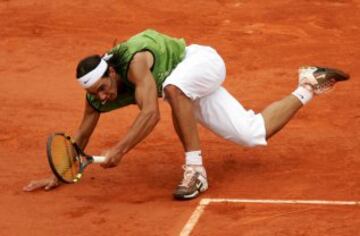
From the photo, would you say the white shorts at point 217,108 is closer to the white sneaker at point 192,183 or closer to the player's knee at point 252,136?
the player's knee at point 252,136

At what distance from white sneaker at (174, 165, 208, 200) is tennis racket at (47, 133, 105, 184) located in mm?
766

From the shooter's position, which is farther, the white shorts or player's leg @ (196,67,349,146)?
player's leg @ (196,67,349,146)

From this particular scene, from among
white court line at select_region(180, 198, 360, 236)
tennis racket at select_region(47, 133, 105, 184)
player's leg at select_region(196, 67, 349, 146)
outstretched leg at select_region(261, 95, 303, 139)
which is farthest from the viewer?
outstretched leg at select_region(261, 95, 303, 139)

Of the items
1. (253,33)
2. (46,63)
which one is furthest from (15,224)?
(253,33)

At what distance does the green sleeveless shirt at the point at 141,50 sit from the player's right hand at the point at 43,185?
73 centimetres

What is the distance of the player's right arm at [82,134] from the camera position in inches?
330

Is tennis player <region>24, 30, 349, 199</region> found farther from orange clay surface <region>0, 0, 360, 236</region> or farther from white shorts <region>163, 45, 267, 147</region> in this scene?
orange clay surface <region>0, 0, 360, 236</region>

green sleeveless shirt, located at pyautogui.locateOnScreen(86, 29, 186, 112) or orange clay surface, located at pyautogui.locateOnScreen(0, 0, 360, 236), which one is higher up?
green sleeveless shirt, located at pyautogui.locateOnScreen(86, 29, 186, 112)

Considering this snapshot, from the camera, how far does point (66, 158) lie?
762 cm

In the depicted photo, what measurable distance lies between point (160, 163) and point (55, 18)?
18.8 ft

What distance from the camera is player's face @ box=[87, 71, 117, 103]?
7.75 m

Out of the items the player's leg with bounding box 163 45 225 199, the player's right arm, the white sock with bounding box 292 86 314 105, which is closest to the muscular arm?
the player's leg with bounding box 163 45 225 199

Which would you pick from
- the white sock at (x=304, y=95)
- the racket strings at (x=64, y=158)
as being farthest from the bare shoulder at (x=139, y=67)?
the white sock at (x=304, y=95)

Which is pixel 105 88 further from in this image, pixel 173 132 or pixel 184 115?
pixel 173 132
